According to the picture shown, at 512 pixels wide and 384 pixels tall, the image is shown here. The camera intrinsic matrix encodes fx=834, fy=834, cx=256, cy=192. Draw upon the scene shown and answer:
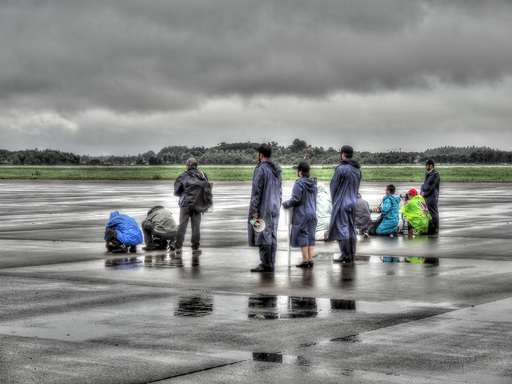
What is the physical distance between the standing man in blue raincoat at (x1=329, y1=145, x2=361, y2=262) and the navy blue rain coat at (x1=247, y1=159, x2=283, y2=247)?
137 cm

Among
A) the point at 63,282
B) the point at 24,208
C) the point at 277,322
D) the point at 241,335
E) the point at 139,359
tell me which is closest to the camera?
the point at 139,359

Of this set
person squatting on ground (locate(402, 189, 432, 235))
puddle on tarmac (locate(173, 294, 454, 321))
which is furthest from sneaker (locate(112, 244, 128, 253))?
person squatting on ground (locate(402, 189, 432, 235))

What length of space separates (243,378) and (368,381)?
0.99m

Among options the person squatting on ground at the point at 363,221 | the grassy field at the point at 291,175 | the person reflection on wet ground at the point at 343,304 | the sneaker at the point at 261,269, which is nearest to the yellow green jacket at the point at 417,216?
the person squatting on ground at the point at 363,221

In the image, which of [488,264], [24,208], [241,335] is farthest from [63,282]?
[24,208]

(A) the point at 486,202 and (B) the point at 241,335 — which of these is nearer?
(B) the point at 241,335

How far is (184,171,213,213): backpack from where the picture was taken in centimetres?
1688

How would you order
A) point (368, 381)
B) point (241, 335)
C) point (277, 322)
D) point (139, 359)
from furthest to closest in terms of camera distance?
point (277, 322) < point (241, 335) < point (139, 359) < point (368, 381)

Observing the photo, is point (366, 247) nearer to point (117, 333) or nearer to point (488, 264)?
point (488, 264)

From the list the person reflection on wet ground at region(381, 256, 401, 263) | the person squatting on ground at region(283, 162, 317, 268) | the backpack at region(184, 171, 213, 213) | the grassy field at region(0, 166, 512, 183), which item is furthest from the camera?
the grassy field at region(0, 166, 512, 183)

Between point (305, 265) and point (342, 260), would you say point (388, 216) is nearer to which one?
point (342, 260)

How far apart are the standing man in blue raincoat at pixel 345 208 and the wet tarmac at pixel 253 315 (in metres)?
0.48

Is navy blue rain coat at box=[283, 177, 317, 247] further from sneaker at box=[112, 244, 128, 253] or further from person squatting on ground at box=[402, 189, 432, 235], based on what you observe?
person squatting on ground at box=[402, 189, 432, 235]

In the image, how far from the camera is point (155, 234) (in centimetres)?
1691
